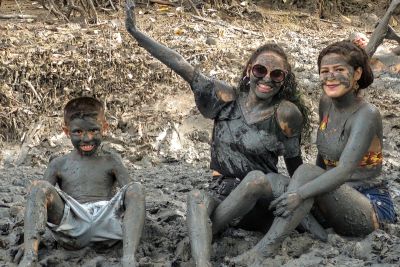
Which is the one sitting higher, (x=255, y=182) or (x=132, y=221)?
(x=255, y=182)

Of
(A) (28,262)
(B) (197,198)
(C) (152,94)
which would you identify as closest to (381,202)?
(B) (197,198)

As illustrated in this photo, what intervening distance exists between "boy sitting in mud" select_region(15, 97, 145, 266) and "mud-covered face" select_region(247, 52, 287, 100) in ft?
3.17

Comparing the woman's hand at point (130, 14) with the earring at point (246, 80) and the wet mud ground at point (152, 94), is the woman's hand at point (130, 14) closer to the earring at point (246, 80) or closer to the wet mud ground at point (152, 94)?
the earring at point (246, 80)

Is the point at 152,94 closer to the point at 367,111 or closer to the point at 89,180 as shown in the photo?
the point at 89,180

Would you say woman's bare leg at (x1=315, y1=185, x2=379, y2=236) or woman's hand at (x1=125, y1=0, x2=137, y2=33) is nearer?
woman's bare leg at (x1=315, y1=185, x2=379, y2=236)

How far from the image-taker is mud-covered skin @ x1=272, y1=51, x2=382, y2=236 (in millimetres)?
4914

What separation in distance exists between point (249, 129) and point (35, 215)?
4.66 ft

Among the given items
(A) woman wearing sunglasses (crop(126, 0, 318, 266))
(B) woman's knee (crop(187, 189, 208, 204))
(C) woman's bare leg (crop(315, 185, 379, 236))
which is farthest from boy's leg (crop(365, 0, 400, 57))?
(B) woman's knee (crop(187, 189, 208, 204))

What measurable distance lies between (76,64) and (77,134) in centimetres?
323

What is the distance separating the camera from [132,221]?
194 inches

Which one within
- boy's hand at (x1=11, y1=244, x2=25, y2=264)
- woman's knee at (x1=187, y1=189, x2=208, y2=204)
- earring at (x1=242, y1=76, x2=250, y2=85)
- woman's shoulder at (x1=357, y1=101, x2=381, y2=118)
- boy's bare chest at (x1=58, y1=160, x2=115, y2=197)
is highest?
earring at (x1=242, y1=76, x2=250, y2=85)

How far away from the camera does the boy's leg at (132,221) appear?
479 cm

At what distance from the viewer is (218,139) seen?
17.8 feet

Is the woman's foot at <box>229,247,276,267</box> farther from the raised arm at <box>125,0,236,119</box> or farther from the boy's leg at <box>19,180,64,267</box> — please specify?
the boy's leg at <box>19,180,64,267</box>
